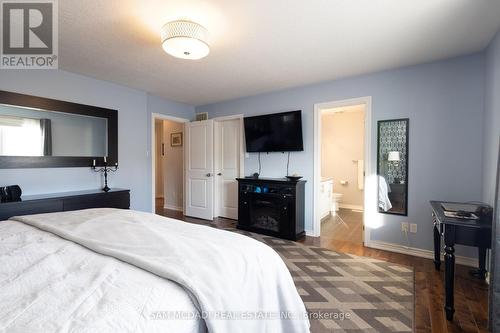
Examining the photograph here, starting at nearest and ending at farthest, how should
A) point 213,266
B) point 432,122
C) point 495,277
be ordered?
point 213,266 < point 495,277 < point 432,122

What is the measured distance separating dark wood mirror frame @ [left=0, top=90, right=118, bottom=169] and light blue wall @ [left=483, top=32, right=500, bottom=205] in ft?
14.8

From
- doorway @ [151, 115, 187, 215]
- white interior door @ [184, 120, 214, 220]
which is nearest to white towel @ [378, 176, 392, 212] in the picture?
white interior door @ [184, 120, 214, 220]

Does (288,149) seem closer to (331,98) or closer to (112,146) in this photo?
(331,98)

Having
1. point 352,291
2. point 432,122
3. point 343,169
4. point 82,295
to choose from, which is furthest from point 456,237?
point 343,169

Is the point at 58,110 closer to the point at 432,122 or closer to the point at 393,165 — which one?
the point at 393,165

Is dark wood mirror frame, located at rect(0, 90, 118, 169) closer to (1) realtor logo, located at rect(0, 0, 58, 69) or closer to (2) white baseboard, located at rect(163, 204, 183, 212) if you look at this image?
(1) realtor logo, located at rect(0, 0, 58, 69)

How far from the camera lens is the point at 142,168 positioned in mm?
4105

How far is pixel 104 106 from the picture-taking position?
3.60 meters

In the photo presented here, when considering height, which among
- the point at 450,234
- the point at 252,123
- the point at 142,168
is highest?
the point at 252,123

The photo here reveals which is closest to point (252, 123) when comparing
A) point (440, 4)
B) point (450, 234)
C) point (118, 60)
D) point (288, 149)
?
point (288, 149)

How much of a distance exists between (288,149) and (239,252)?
2.93 metres

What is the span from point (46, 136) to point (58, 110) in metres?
0.36

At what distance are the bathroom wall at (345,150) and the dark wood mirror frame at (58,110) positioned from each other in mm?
4434

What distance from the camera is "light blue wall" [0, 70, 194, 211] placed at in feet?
9.42
